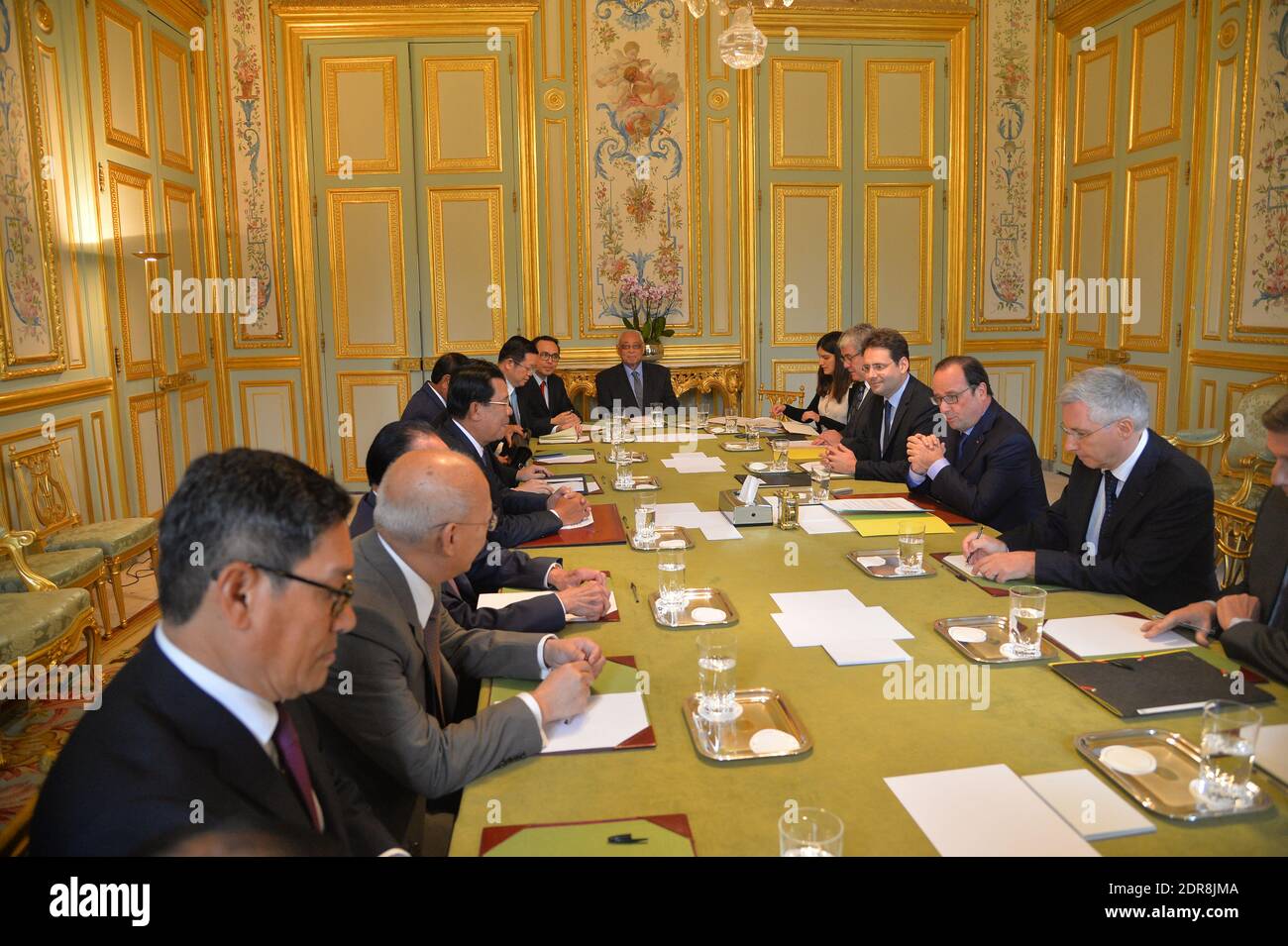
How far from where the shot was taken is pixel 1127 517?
8.30 feet

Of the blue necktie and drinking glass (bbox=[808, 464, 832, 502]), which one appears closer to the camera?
drinking glass (bbox=[808, 464, 832, 502])

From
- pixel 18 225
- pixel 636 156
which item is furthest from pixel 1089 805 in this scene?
pixel 636 156

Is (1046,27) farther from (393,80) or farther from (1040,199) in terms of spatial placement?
(393,80)

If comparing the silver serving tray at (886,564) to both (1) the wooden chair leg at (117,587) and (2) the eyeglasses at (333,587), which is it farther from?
(1) the wooden chair leg at (117,587)

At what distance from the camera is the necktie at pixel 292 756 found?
1.28 m

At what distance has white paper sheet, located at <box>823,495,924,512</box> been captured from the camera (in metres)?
3.25

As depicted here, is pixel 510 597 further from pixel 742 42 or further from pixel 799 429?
pixel 799 429

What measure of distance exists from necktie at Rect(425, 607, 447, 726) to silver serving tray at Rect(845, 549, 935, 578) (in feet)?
3.81

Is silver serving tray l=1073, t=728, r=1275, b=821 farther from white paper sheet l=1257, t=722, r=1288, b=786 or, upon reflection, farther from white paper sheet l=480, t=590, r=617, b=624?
white paper sheet l=480, t=590, r=617, b=624

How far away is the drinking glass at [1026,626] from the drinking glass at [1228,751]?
51 centimetres

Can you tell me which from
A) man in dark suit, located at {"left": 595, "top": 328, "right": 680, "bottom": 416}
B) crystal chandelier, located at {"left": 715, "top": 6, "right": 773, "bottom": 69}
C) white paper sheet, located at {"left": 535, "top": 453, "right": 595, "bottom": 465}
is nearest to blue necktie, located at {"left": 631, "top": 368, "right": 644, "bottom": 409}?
man in dark suit, located at {"left": 595, "top": 328, "right": 680, "bottom": 416}

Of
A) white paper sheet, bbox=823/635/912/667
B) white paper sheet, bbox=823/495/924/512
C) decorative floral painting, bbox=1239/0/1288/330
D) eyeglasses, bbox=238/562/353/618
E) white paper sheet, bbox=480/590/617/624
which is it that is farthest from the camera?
decorative floral painting, bbox=1239/0/1288/330

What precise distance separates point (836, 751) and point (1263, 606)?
129 cm

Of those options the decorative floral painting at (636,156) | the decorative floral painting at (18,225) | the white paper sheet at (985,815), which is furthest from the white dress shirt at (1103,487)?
the decorative floral painting at (636,156)
